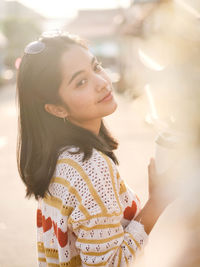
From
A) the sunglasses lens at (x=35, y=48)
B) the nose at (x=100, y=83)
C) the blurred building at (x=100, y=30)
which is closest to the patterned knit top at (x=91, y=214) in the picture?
the nose at (x=100, y=83)

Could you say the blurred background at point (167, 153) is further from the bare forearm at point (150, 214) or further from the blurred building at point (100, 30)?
the blurred building at point (100, 30)

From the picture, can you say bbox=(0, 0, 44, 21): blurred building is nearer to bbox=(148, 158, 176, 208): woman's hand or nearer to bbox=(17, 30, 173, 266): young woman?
bbox=(17, 30, 173, 266): young woman

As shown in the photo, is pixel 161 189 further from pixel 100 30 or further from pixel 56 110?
pixel 100 30

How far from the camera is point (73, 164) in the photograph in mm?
1283

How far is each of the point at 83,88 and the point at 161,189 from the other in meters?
0.46

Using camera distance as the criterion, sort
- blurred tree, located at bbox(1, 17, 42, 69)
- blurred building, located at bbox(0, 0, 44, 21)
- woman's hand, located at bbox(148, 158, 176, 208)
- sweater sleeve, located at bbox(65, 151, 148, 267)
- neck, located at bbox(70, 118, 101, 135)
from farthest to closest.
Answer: blurred building, located at bbox(0, 0, 44, 21), blurred tree, located at bbox(1, 17, 42, 69), neck, located at bbox(70, 118, 101, 135), woman's hand, located at bbox(148, 158, 176, 208), sweater sleeve, located at bbox(65, 151, 148, 267)

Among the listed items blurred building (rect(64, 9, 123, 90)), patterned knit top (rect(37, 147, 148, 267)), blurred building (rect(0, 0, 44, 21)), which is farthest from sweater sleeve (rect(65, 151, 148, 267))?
blurred building (rect(0, 0, 44, 21))

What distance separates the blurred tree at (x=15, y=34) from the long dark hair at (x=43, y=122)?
35264mm

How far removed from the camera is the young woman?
1.24 metres

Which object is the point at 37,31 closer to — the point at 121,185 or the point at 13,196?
the point at 13,196

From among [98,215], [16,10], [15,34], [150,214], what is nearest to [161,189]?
[150,214]

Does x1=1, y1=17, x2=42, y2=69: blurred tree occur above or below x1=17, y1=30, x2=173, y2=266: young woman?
below

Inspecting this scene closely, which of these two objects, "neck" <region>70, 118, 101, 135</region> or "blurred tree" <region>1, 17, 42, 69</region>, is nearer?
"neck" <region>70, 118, 101, 135</region>

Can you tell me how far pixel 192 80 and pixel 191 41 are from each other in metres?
0.13
